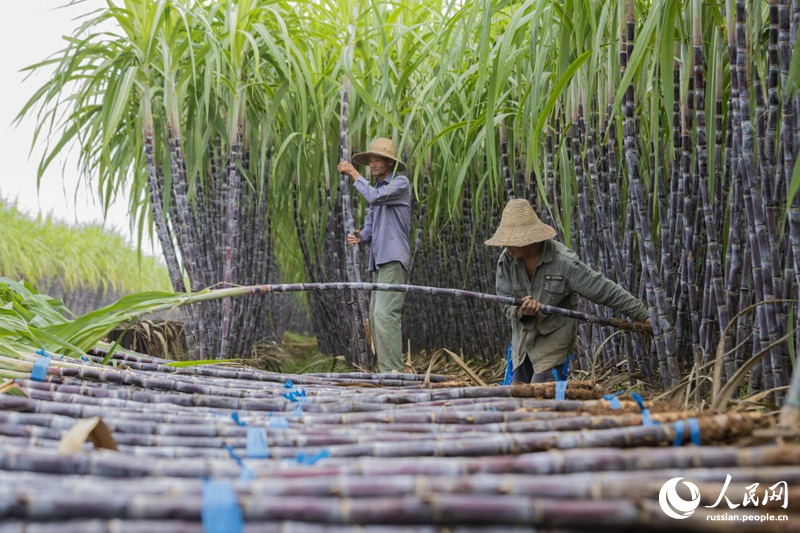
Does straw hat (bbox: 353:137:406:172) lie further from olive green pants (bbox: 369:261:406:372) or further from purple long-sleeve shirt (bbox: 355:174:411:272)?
olive green pants (bbox: 369:261:406:372)

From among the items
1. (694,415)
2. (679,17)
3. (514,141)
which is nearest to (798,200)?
(694,415)

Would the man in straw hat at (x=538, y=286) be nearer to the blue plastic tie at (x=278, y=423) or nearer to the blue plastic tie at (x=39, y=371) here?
the blue plastic tie at (x=278, y=423)

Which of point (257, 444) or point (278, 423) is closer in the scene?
point (257, 444)

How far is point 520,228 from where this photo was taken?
2.18 m

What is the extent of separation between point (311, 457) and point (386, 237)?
8.01ft

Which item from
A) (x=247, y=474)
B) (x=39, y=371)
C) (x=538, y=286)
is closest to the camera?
(x=247, y=474)

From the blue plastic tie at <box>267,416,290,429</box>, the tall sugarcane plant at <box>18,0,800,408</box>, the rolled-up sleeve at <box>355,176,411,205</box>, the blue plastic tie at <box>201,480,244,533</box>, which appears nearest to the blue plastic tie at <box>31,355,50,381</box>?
the blue plastic tie at <box>267,416,290,429</box>

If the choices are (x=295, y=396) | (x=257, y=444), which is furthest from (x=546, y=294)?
(x=257, y=444)

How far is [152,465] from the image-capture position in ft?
2.60

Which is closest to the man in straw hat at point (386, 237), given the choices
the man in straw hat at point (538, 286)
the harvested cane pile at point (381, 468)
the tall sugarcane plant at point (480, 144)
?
the tall sugarcane plant at point (480, 144)

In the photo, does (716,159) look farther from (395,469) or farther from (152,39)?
(152,39)

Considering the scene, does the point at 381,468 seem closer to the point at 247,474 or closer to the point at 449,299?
the point at 247,474

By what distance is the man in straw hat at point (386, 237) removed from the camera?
3197mm

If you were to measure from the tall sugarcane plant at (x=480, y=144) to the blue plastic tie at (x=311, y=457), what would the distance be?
→ 75 cm
